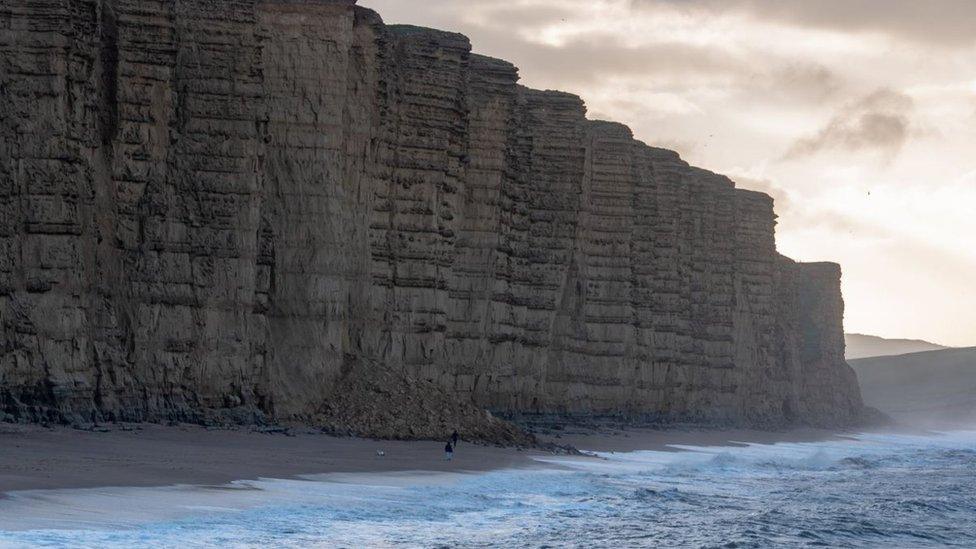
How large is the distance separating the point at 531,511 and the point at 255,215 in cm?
1025

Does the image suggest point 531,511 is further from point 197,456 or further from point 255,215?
point 255,215

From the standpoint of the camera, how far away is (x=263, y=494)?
2553cm

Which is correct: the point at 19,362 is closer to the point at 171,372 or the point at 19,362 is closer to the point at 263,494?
the point at 171,372

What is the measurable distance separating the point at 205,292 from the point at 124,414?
135 inches

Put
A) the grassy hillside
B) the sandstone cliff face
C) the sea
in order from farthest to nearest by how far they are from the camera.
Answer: the grassy hillside < the sandstone cliff face < the sea

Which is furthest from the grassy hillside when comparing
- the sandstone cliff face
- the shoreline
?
the shoreline

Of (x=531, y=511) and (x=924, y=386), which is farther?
(x=924, y=386)

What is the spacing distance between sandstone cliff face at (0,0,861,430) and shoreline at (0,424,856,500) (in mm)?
1198

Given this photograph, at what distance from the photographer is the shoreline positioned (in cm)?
2484

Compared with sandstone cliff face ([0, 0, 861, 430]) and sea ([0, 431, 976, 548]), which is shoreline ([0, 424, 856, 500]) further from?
sandstone cliff face ([0, 0, 861, 430])

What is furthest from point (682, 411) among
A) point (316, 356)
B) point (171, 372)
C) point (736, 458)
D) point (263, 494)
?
point (263, 494)

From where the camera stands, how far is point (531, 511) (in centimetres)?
2806

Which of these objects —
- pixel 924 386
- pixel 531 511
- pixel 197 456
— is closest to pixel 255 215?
pixel 197 456

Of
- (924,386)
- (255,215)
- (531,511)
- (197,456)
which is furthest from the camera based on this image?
(924,386)
